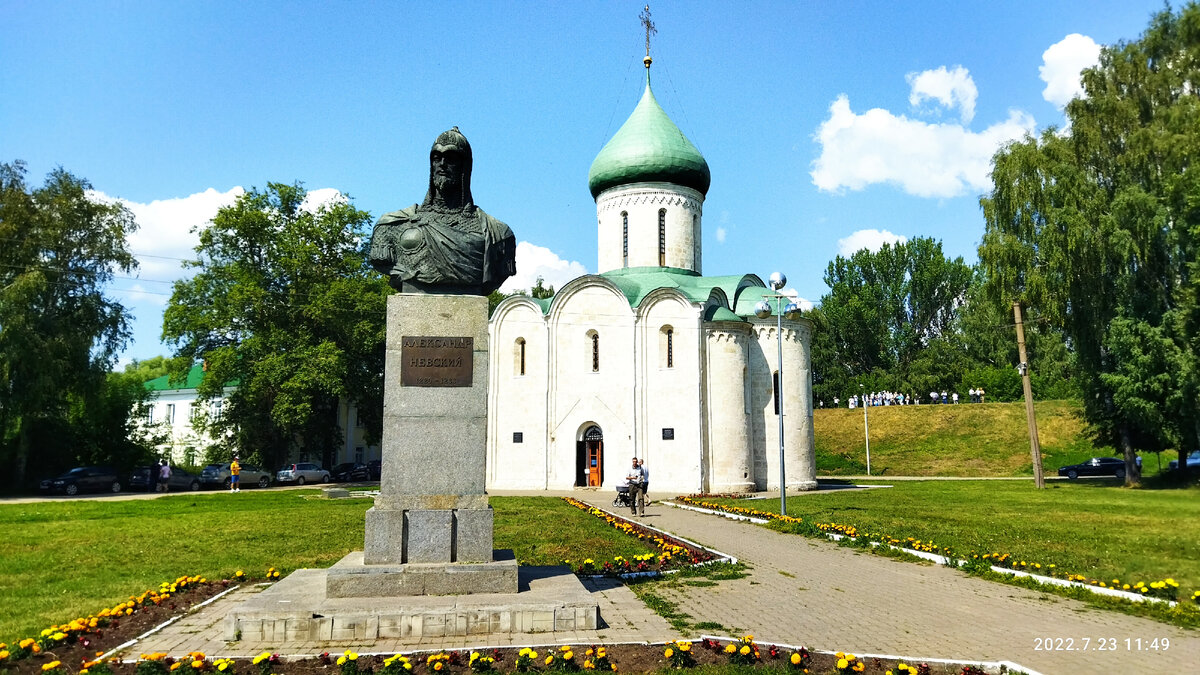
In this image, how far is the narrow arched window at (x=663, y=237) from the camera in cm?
3065

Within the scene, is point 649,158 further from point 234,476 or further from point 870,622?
point 870,622

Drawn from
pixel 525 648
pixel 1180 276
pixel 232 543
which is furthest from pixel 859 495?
pixel 525 648

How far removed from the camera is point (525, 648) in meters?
5.79

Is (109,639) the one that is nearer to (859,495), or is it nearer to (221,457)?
(859,495)

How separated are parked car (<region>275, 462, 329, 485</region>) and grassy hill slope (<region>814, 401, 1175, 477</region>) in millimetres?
24991

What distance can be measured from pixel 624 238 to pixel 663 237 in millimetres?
1586

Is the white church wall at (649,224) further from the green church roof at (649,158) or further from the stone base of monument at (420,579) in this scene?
the stone base of monument at (420,579)

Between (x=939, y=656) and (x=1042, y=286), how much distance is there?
22.3 meters

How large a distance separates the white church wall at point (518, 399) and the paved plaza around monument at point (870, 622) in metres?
18.2

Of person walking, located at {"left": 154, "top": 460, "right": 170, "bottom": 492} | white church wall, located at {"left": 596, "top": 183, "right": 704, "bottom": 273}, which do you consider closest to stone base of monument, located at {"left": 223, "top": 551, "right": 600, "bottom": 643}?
white church wall, located at {"left": 596, "top": 183, "right": 704, "bottom": 273}

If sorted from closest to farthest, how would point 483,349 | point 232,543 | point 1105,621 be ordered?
point 1105,621, point 483,349, point 232,543

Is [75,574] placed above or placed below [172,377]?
below

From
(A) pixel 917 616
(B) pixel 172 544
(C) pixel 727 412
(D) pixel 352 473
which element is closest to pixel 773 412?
(C) pixel 727 412

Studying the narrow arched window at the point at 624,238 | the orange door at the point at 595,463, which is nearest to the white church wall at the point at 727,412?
the orange door at the point at 595,463
